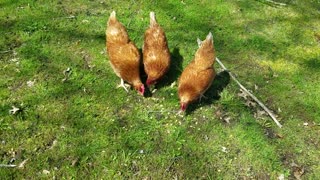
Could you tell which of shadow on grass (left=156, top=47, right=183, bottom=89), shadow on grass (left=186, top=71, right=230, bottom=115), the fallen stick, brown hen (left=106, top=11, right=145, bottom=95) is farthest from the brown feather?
the fallen stick

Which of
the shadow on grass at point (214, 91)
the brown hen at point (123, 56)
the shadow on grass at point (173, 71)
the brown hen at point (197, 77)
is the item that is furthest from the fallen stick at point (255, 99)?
the brown hen at point (123, 56)

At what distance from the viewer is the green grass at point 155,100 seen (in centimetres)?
521

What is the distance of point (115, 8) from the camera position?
792 cm

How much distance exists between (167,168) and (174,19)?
3.71 meters

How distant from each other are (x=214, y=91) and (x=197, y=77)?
3.11 ft

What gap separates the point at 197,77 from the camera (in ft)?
18.0

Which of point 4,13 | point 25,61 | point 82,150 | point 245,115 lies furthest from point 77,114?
point 4,13

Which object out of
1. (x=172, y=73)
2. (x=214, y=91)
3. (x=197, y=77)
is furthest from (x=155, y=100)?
(x=214, y=91)

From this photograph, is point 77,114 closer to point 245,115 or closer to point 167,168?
point 167,168

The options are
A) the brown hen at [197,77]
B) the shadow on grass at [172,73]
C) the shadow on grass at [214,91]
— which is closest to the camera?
the brown hen at [197,77]

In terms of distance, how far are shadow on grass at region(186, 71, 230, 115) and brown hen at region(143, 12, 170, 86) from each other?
0.77 metres

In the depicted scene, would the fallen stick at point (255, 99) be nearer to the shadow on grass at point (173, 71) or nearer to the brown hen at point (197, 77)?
the shadow on grass at point (173, 71)

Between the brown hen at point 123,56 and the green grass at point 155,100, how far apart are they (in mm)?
437

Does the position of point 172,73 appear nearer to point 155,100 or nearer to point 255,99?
point 155,100
